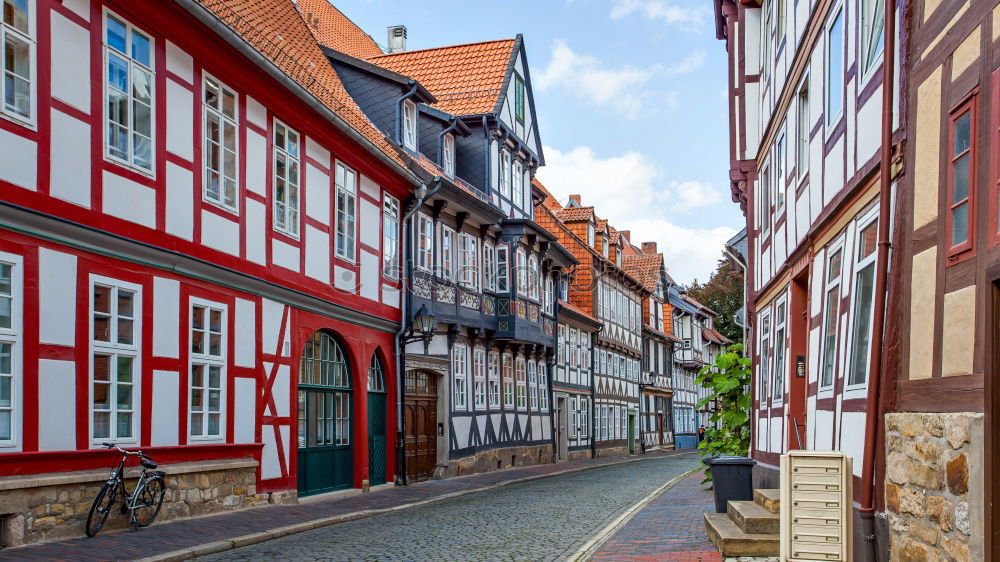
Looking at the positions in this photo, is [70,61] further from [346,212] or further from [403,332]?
[403,332]

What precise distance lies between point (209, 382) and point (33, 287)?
4160 mm

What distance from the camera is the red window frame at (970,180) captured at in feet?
20.4

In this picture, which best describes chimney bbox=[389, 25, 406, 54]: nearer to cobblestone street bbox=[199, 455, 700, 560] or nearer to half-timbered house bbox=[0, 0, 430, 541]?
half-timbered house bbox=[0, 0, 430, 541]

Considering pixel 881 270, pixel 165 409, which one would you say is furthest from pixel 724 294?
pixel 881 270

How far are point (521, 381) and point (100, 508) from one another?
22299 millimetres

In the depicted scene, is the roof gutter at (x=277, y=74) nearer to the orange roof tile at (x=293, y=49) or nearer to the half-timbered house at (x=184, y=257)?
the half-timbered house at (x=184, y=257)

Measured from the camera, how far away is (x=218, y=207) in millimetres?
15289

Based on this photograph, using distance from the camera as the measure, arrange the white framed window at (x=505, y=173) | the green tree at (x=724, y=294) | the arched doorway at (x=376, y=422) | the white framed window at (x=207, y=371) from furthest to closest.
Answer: the green tree at (x=724, y=294) → the white framed window at (x=505, y=173) → the arched doorway at (x=376, y=422) → the white framed window at (x=207, y=371)

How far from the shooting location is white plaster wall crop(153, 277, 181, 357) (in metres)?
13.6

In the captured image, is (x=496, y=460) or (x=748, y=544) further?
(x=496, y=460)

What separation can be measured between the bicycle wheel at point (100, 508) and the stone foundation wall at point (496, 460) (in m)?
14.1

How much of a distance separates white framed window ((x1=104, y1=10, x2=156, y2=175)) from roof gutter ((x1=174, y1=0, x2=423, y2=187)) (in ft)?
2.52

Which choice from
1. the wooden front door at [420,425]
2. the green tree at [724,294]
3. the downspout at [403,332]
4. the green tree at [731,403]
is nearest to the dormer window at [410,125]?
the downspout at [403,332]

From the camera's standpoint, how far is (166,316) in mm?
13789
